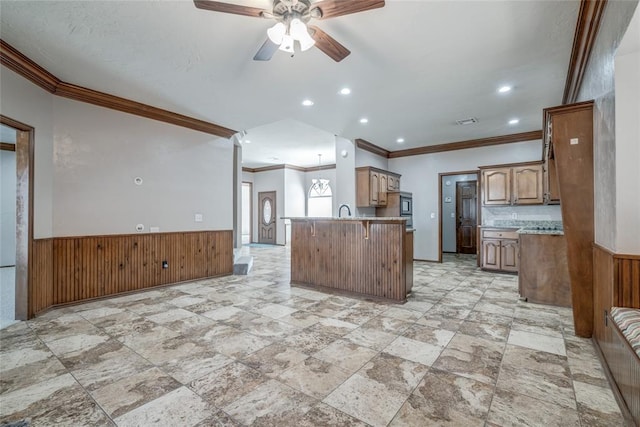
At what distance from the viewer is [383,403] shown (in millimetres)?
1723

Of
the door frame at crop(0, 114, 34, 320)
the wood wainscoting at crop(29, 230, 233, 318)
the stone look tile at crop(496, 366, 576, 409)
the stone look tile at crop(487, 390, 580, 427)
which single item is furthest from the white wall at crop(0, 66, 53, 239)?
the stone look tile at crop(496, 366, 576, 409)

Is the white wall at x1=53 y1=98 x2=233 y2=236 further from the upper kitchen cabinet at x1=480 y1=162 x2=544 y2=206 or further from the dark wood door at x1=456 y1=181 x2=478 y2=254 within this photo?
the dark wood door at x1=456 y1=181 x2=478 y2=254

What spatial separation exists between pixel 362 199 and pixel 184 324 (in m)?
4.31

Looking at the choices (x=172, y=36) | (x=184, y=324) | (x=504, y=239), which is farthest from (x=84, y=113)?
(x=504, y=239)

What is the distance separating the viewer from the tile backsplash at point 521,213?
5754 mm

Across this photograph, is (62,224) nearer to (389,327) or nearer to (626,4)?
(389,327)

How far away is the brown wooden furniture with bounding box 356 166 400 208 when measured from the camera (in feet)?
20.4

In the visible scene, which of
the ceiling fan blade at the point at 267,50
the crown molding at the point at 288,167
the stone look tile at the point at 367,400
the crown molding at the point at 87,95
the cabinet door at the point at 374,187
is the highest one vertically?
the crown molding at the point at 288,167

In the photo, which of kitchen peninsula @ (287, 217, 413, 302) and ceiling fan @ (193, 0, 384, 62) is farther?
kitchen peninsula @ (287, 217, 413, 302)

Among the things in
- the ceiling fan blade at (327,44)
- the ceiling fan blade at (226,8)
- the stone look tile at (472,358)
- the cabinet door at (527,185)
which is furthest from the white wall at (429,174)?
the ceiling fan blade at (226,8)

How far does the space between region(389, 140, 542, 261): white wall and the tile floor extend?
349cm

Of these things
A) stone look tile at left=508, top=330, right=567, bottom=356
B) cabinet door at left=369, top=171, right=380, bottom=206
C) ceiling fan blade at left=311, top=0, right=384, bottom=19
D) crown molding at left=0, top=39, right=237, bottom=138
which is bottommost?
stone look tile at left=508, top=330, right=567, bottom=356

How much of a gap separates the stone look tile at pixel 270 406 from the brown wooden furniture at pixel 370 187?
15.7 feet

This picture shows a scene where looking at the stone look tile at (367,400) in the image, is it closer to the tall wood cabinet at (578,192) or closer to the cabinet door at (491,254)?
the tall wood cabinet at (578,192)
